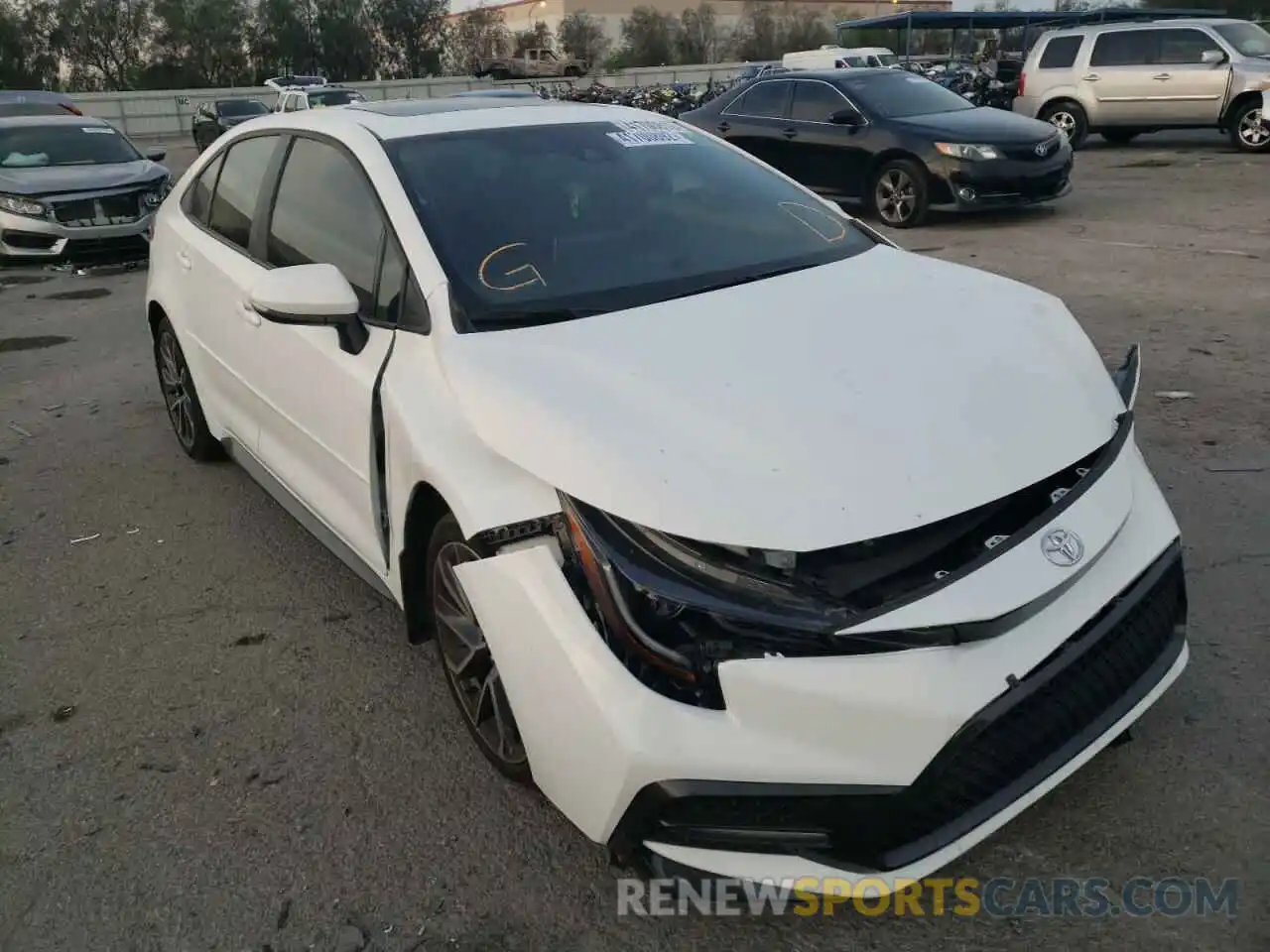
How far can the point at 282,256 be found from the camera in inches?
149

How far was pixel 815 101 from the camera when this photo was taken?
11.8 metres

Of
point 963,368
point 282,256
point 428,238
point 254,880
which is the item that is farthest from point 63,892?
point 963,368

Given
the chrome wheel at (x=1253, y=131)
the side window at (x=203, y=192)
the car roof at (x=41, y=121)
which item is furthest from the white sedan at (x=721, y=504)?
the chrome wheel at (x=1253, y=131)

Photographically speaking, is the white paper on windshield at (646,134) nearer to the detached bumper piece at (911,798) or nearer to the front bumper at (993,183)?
the detached bumper piece at (911,798)

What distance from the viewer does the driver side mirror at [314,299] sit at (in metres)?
2.98

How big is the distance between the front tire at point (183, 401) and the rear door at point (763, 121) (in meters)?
8.06

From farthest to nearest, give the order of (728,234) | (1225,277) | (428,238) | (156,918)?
1. (1225,277)
2. (728,234)
3. (428,238)
4. (156,918)

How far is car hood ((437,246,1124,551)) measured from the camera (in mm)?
2172

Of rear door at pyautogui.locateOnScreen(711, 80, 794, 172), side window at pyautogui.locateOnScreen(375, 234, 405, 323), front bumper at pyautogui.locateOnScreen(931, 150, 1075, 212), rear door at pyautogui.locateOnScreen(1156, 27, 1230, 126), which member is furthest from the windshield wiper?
rear door at pyautogui.locateOnScreen(1156, 27, 1230, 126)

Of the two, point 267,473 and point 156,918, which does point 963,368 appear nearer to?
point 156,918

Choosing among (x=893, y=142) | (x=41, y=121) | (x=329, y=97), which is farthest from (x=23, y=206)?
(x=329, y=97)

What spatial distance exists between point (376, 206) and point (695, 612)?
1809mm

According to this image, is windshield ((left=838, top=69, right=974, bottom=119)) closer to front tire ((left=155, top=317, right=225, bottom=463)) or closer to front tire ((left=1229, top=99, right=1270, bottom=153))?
front tire ((left=1229, top=99, right=1270, bottom=153))

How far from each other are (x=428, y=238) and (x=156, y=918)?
74.4 inches
